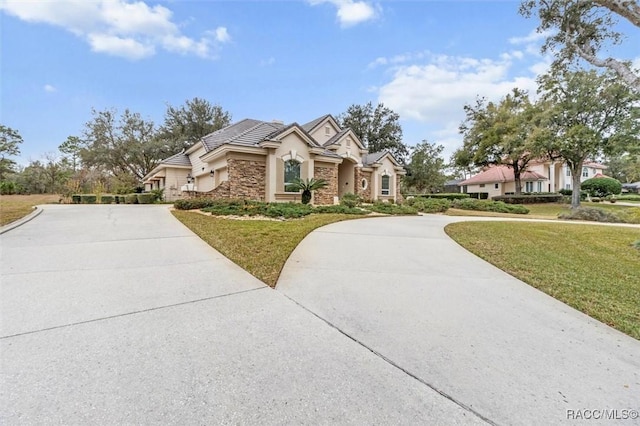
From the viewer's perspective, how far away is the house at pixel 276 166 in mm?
14461

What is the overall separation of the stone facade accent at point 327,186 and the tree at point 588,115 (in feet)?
56.1

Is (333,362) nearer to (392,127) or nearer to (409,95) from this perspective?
(409,95)

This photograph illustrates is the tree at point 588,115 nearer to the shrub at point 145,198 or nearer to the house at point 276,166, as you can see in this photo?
the house at point 276,166

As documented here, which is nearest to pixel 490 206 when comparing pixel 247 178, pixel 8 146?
pixel 247 178

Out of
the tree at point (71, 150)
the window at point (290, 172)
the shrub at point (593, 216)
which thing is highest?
the tree at point (71, 150)

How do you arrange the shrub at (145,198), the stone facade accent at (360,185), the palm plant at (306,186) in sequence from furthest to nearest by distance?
1. the stone facade accent at (360,185)
2. the shrub at (145,198)
3. the palm plant at (306,186)

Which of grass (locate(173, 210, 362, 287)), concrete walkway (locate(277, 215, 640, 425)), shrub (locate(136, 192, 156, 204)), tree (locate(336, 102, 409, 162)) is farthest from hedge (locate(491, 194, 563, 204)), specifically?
shrub (locate(136, 192, 156, 204))

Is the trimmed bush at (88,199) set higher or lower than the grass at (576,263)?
higher

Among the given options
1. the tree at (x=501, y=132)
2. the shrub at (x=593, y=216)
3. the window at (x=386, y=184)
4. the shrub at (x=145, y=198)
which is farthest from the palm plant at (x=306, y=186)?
the tree at (x=501, y=132)

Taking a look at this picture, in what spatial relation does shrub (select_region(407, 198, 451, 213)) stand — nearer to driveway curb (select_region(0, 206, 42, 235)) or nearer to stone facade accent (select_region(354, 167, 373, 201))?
stone facade accent (select_region(354, 167, 373, 201))

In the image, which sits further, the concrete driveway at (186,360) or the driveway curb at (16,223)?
the driveway curb at (16,223)

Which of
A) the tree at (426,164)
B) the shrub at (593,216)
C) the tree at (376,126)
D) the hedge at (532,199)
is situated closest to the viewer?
the shrub at (593,216)

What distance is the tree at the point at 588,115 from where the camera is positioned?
69.6 ft

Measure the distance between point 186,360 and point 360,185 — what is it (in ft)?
65.6
